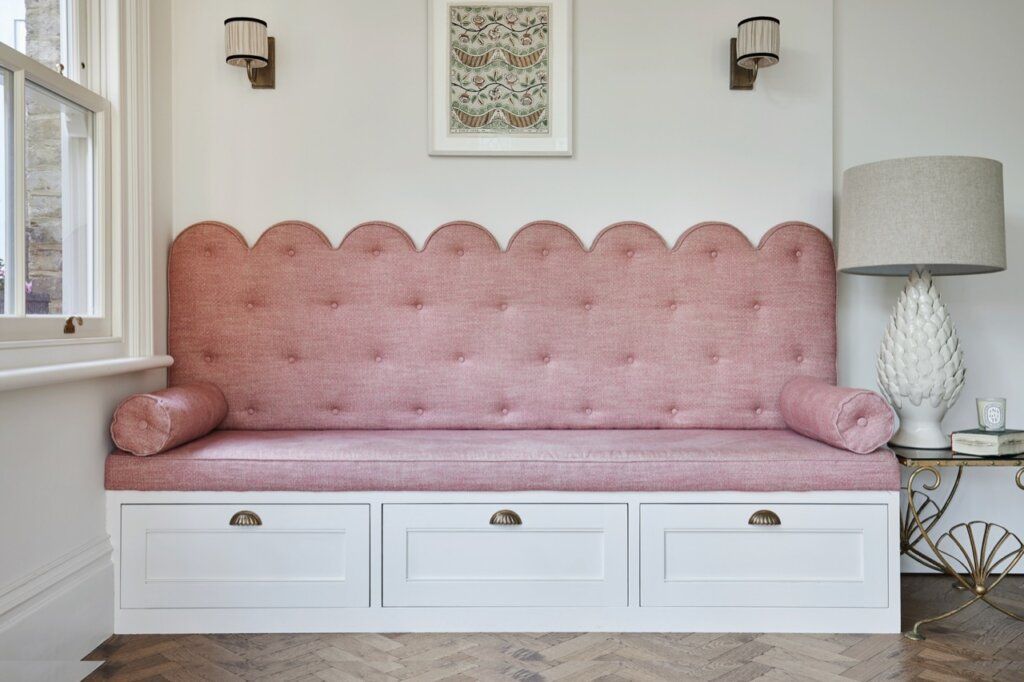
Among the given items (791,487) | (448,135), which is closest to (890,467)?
(791,487)

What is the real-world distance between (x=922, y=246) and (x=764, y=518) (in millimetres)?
938

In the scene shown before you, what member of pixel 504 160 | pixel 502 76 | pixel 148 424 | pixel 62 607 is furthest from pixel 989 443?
pixel 62 607

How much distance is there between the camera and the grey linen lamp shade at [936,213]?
87.4 inches

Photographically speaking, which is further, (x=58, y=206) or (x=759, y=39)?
(x=759, y=39)

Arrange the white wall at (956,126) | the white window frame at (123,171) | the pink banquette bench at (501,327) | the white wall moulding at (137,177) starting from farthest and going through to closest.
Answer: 1. the white wall at (956,126)
2. the pink banquette bench at (501,327)
3. the white wall moulding at (137,177)
4. the white window frame at (123,171)

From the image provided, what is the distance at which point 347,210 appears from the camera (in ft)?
8.90

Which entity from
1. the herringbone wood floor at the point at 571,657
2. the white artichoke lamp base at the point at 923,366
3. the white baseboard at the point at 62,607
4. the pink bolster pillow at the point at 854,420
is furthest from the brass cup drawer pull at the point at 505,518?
the white artichoke lamp base at the point at 923,366

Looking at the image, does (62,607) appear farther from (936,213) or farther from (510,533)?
(936,213)

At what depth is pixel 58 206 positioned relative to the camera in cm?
208

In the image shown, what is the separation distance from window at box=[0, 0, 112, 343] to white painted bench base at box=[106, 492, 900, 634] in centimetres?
57

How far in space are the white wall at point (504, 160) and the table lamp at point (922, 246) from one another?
44 centimetres

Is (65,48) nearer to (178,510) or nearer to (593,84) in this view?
(178,510)

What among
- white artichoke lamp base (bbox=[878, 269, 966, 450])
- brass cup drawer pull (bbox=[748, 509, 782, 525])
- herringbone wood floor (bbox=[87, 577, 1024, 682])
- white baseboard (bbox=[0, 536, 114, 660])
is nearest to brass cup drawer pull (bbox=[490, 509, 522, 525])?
herringbone wood floor (bbox=[87, 577, 1024, 682])

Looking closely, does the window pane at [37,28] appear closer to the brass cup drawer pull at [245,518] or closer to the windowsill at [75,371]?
the windowsill at [75,371]
